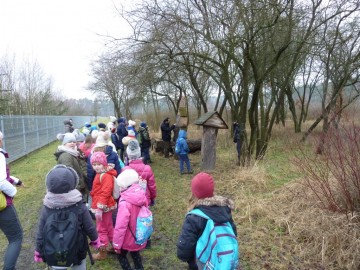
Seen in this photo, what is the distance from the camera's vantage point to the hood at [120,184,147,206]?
3.10 m

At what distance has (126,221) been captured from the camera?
3006 mm

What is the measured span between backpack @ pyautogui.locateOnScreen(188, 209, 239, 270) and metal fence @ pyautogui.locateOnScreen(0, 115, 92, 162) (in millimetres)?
10342

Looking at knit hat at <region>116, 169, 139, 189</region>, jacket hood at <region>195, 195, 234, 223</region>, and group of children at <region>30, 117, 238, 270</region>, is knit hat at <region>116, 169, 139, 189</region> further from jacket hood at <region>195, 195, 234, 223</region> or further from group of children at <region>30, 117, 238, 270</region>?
jacket hood at <region>195, 195, 234, 223</region>

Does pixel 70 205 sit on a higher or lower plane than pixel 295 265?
higher

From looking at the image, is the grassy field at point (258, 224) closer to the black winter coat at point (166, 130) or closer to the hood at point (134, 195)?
the hood at point (134, 195)

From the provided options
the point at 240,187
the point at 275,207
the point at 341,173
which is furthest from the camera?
the point at 240,187

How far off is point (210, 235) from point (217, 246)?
0.37ft

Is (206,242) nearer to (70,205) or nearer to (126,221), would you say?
(126,221)

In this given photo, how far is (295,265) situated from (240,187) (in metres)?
3.16

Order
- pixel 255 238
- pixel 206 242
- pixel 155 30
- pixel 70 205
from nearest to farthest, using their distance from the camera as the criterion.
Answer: pixel 206 242, pixel 70 205, pixel 255 238, pixel 155 30

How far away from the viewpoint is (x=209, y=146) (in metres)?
8.69

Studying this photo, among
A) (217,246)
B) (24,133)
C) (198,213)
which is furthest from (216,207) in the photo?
(24,133)

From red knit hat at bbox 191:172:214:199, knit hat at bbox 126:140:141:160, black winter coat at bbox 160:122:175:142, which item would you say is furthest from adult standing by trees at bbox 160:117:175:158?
red knit hat at bbox 191:172:214:199

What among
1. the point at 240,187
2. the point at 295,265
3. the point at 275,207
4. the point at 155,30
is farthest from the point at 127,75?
the point at 295,265
